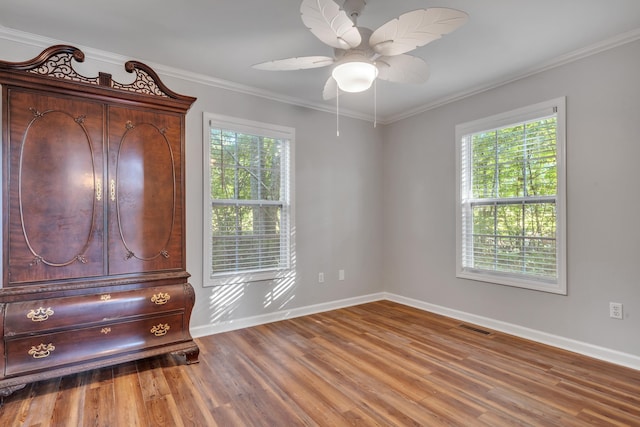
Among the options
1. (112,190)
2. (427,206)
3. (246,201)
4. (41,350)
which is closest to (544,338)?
(427,206)

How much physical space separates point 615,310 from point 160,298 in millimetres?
3524

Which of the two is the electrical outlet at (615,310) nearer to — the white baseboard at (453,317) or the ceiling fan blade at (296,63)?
the white baseboard at (453,317)

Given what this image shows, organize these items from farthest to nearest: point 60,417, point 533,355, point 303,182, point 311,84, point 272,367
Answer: point 303,182, point 311,84, point 533,355, point 272,367, point 60,417

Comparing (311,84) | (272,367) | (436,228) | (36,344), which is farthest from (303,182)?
(36,344)

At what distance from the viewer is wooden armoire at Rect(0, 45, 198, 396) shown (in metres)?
2.14

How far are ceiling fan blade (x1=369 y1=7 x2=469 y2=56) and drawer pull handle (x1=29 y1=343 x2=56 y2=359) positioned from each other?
276 centimetres

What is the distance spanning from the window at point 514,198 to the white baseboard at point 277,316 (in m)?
1.33

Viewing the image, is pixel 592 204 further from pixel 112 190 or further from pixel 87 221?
pixel 87 221

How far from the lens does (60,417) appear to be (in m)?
1.96

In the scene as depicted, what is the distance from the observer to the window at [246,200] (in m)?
3.39

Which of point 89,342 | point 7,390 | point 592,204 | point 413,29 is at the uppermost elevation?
point 413,29

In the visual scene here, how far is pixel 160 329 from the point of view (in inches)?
101

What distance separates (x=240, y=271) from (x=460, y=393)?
2.29 metres

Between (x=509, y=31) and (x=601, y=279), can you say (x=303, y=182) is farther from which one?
(x=601, y=279)
